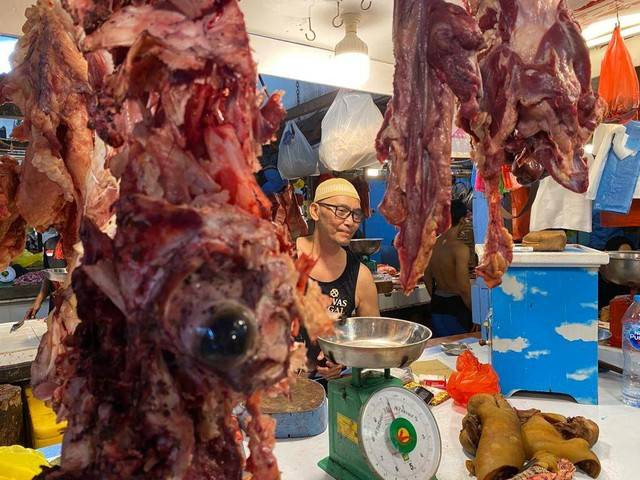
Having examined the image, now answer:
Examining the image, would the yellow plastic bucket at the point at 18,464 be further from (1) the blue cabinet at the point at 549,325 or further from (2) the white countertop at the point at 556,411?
(1) the blue cabinet at the point at 549,325

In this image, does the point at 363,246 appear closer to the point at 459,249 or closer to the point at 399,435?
the point at 459,249

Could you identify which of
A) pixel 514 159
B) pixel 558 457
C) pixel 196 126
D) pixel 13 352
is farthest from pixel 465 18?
pixel 13 352

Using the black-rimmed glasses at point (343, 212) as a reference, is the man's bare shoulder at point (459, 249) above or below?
below

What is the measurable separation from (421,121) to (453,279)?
5.77m

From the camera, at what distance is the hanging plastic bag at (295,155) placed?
659 centimetres

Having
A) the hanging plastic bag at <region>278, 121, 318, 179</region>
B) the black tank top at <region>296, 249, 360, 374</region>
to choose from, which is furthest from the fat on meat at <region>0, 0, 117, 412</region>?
the hanging plastic bag at <region>278, 121, 318, 179</region>

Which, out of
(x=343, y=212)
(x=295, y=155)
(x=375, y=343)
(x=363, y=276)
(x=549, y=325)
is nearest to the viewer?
(x=375, y=343)

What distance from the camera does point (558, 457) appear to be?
1924 mm

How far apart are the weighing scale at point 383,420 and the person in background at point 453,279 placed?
16.9 feet

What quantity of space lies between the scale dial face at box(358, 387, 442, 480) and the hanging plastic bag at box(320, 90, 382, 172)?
8.99 feet

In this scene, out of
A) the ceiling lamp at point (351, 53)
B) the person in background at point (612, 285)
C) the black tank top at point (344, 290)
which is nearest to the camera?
the ceiling lamp at point (351, 53)

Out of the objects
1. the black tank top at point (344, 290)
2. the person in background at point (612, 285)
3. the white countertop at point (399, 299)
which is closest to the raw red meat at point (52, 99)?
the black tank top at point (344, 290)

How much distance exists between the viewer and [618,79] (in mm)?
3463

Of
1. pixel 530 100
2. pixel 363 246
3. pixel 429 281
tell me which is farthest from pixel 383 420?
pixel 429 281
